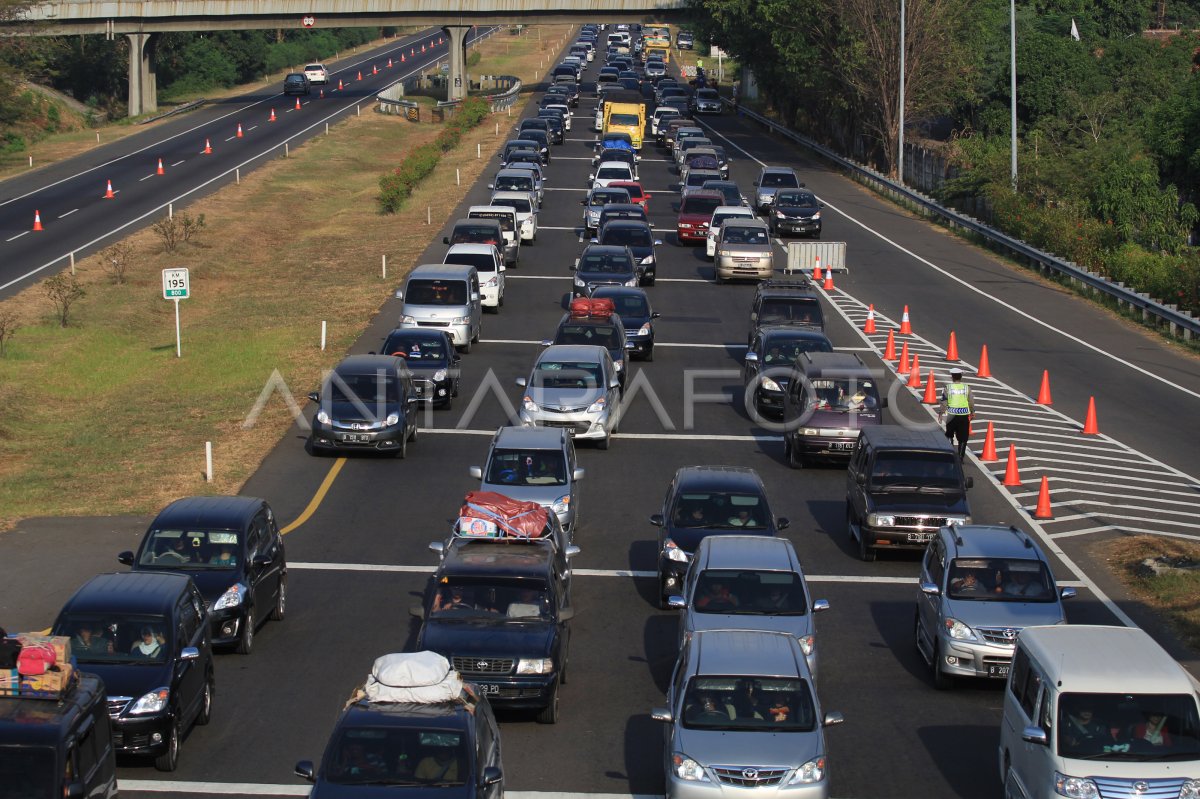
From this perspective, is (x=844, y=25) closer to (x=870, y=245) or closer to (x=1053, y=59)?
(x=1053, y=59)

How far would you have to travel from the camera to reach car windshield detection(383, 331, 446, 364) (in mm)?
32562

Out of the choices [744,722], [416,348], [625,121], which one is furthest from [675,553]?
[625,121]

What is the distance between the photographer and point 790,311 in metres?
36.2

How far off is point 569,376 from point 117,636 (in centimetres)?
1481

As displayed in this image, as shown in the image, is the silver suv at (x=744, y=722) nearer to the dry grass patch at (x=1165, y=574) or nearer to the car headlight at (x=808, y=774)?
the car headlight at (x=808, y=774)

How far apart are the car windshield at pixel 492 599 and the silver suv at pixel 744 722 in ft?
7.72

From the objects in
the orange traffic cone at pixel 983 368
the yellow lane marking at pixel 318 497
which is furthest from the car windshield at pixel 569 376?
the orange traffic cone at pixel 983 368

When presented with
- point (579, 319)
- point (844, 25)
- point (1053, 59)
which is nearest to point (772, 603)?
point (579, 319)

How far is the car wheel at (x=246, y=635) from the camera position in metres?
18.3

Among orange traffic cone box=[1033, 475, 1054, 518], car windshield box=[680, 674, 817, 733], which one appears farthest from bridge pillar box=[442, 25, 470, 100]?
car windshield box=[680, 674, 817, 733]

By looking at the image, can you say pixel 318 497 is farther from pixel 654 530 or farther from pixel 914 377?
pixel 914 377

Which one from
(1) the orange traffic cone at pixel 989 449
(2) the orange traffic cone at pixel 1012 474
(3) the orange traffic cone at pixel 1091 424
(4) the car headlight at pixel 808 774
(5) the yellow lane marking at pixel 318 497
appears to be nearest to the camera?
(4) the car headlight at pixel 808 774

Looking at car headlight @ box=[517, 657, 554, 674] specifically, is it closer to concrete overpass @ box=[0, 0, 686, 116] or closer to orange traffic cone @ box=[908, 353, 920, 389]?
orange traffic cone @ box=[908, 353, 920, 389]

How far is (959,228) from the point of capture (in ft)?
190
